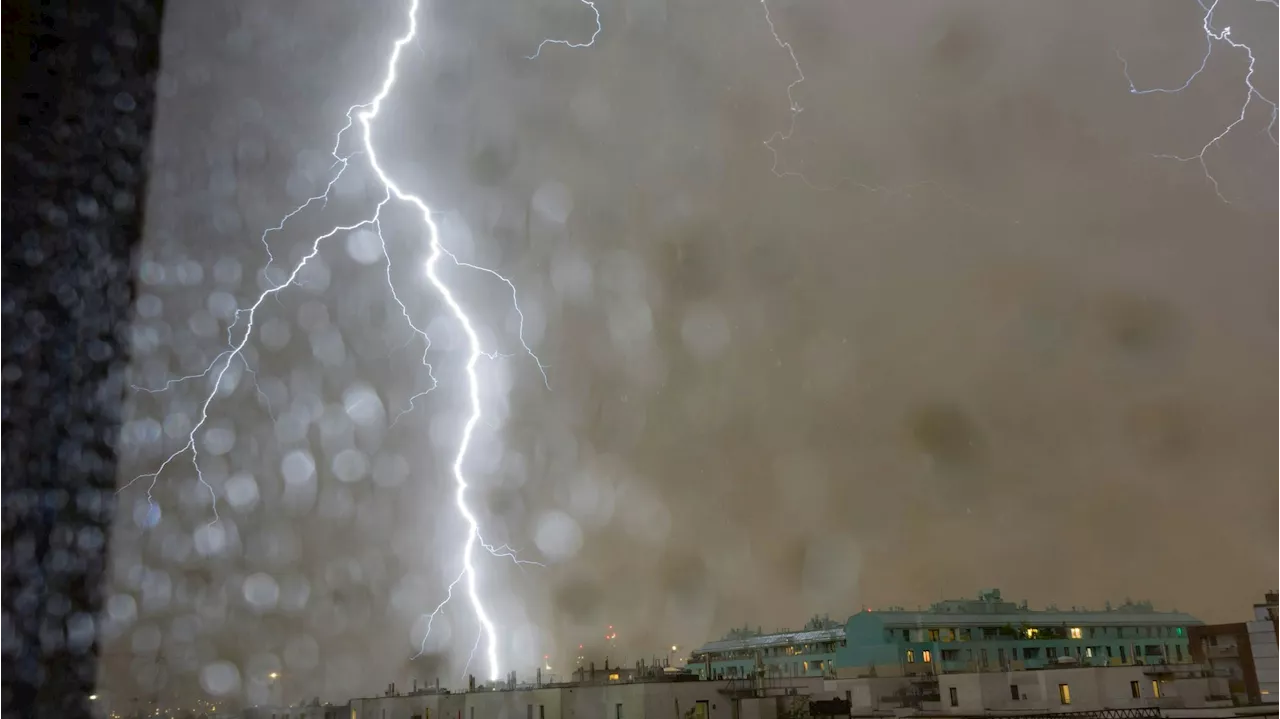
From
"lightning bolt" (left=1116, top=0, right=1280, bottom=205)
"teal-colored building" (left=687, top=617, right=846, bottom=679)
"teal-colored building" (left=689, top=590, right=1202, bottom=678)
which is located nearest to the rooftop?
"teal-colored building" (left=689, top=590, right=1202, bottom=678)

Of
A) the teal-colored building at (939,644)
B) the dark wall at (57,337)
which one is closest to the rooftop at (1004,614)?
the teal-colored building at (939,644)

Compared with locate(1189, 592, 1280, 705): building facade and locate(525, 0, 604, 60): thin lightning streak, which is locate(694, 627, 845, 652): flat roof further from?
locate(525, 0, 604, 60): thin lightning streak

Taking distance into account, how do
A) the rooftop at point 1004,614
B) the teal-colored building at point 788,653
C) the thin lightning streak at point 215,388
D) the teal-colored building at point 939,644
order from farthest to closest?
the teal-colored building at point 788,653, the teal-colored building at point 939,644, the rooftop at point 1004,614, the thin lightning streak at point 215,388

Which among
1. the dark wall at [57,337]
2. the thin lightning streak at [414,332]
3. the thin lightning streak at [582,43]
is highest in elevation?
the thin lightning streak at [582,43]

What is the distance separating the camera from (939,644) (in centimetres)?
864

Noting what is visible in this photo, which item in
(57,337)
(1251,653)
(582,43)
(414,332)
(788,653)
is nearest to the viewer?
(57,337)

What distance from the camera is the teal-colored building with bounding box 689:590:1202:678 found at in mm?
7953

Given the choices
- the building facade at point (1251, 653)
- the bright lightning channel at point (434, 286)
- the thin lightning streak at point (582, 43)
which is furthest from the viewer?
the building facade at point (1251, 653)

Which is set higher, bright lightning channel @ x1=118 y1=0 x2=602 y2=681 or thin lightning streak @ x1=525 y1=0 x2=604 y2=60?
thin lightning streak @ x1=525 y1=0 x2=604 y2=60

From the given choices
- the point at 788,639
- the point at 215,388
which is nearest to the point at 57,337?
the point at 215,388

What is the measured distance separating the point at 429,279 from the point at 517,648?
1.90 meters

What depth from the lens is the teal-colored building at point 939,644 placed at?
7.95 metres

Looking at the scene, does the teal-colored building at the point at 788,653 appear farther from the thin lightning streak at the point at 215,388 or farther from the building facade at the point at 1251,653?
the thin lightning streak at the point at 215,388

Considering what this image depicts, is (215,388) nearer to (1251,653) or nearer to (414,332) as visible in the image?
(414,332)
